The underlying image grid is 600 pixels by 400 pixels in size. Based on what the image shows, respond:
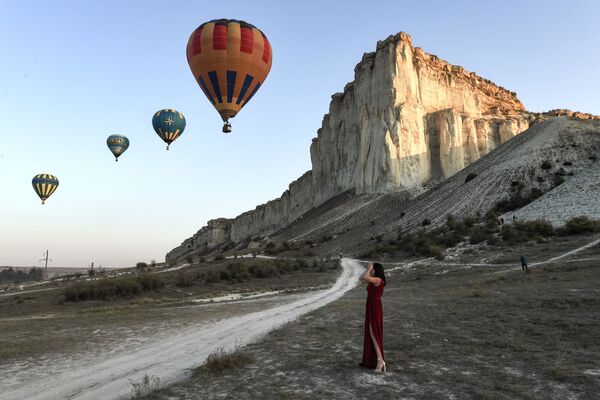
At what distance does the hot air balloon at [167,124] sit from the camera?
36875mm

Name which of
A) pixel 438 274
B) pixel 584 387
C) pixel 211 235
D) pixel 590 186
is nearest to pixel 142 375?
pixel 584 387

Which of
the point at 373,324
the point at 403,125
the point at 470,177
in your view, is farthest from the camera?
the point at 403,125

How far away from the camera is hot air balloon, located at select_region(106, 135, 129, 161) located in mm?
48906

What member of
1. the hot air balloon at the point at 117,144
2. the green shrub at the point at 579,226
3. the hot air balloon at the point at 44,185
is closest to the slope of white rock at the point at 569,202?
the green shrub at the point at 579,226

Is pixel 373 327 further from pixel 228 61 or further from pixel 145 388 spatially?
pixel 228 61

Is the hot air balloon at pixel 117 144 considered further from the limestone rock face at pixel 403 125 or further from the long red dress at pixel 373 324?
the long red dress at pixel 373 324

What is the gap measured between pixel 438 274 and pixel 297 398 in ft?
67.7

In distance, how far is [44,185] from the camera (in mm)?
51438

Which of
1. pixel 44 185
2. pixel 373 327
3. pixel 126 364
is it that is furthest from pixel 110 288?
pixel 44 185

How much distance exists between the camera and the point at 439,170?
77562mm

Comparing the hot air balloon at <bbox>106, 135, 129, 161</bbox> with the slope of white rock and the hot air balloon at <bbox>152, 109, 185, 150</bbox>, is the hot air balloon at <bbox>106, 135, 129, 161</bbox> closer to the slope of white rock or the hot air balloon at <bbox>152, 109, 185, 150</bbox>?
the hot air balloon at <bbox>152, 109, 185, 150</bbox>

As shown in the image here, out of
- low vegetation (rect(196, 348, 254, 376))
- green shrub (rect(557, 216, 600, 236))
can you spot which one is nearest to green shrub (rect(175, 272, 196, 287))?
low vegetation (rect(196, 348, 254, 376))

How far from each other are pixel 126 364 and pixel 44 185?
52.8 meters

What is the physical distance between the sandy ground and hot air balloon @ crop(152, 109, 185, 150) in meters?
28.2
